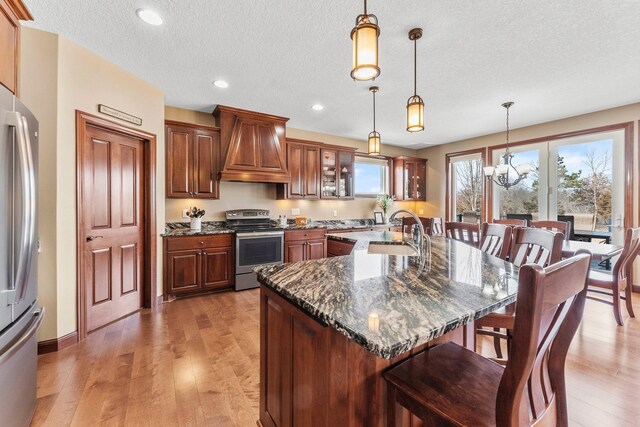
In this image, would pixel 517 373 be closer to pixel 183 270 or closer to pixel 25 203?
pixel 25 203

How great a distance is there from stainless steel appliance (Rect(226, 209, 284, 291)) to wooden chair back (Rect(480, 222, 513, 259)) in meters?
2.69

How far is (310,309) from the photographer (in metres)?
0.92

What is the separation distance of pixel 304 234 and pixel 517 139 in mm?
4145

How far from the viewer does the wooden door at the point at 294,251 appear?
4289 mm

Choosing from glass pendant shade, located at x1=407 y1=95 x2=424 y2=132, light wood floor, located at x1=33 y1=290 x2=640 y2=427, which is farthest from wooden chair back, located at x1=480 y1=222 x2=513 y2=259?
glass pendant shade, located at x1=407 y1=95 x2=424 y2=132

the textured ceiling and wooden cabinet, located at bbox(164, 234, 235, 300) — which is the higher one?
the textured ceiling

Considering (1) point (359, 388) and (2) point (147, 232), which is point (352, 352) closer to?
(1) point (359, 388)

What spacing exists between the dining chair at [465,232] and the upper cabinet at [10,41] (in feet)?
12.0

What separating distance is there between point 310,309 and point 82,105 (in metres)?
2.97

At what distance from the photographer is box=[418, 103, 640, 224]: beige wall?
3.76 meters

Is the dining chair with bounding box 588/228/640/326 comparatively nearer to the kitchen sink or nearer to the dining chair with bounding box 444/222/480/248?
the dining chair with bounding box 444/222/480/248

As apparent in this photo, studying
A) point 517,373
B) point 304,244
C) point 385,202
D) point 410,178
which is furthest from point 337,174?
point 517,373

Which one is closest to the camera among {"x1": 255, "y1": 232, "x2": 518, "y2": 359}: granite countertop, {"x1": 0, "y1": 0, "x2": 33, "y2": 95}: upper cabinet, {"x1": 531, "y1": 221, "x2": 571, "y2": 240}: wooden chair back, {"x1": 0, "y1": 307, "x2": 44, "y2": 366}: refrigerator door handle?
{"x1": 255, "y1": 232, "x2": 518, "y2": 359}: granite countertop

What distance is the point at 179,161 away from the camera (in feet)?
12.2
